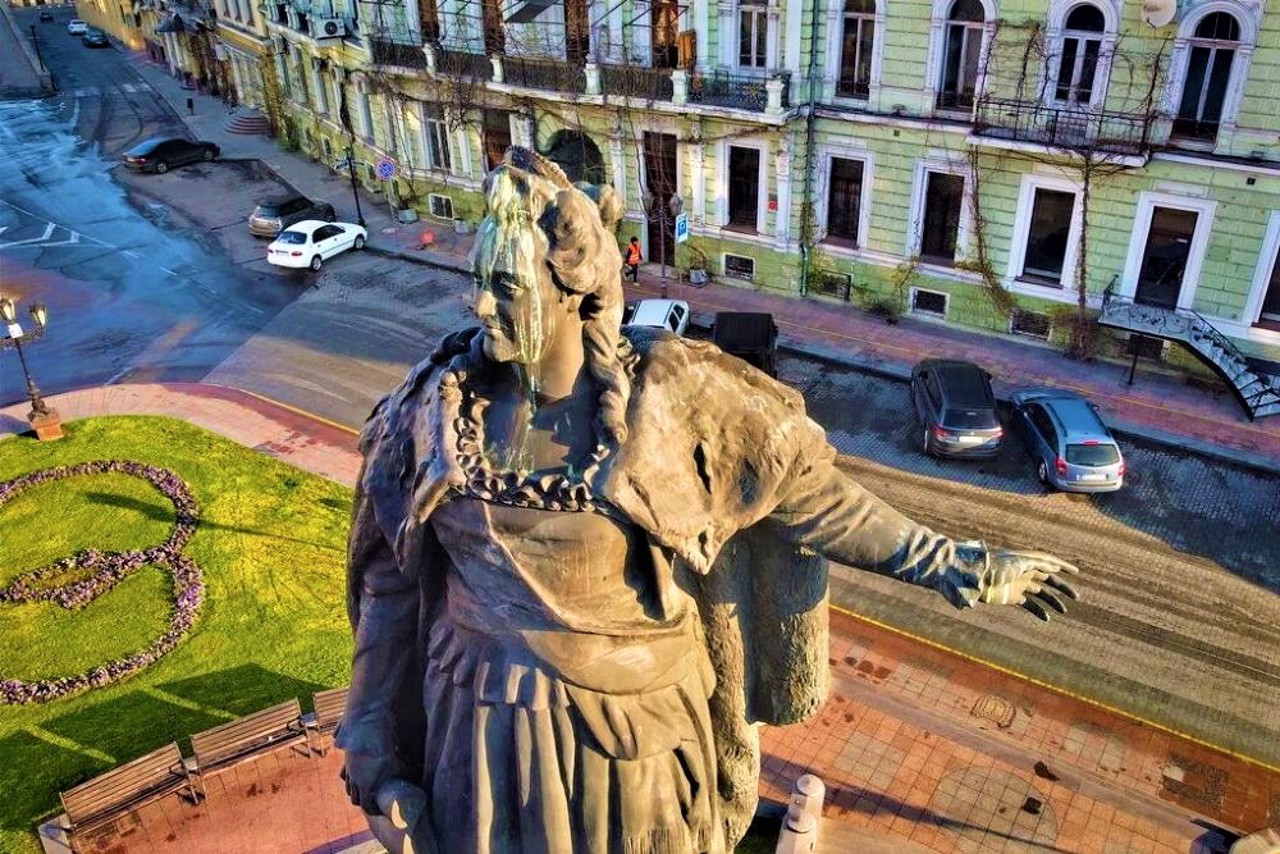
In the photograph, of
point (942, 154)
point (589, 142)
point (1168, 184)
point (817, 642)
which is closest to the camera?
point (817, 642)

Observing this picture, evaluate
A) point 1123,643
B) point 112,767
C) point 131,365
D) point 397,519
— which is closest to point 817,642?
point 397,519

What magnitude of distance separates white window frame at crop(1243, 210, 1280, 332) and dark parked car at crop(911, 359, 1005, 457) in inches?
273

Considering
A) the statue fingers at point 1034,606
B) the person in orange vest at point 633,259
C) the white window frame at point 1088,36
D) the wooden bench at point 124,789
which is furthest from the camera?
the person in orange vest at point 633,259

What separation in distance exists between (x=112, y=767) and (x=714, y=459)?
12.8 m

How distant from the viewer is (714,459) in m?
5.40

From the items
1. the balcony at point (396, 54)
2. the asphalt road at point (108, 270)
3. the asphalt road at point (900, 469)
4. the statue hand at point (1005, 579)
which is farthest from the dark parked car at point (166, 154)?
the statue hand at point (1005, 579)

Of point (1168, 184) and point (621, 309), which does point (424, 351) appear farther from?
point (621, 309)

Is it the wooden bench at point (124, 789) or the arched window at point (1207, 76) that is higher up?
the arched window at point (1207, 76)

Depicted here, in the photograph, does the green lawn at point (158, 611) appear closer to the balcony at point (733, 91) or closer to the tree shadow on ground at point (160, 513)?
the tree shadow on ground at point (160, 513)

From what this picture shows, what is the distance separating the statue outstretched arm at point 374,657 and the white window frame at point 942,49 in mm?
24720

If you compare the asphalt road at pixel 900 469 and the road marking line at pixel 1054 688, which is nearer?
the road marking line at pixel 1054 688

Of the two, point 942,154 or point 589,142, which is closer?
point 942,154

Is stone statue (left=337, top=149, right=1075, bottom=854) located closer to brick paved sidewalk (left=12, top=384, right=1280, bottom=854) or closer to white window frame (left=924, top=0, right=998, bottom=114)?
brick paved sidewalk (left=12, top=384, right=1280, bottom=854)

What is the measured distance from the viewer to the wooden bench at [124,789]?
13422mm
